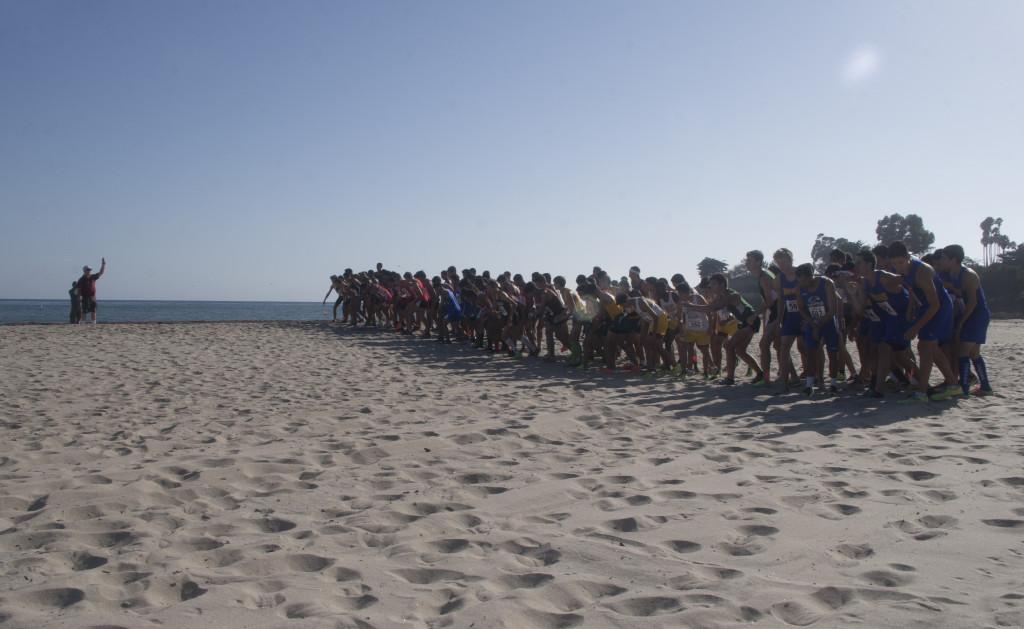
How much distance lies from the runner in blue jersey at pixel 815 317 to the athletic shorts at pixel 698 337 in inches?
72.5

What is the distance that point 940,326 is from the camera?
7336 millimetres

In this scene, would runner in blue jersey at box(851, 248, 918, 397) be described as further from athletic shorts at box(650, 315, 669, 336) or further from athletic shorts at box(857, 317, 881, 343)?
athletic shorts at box(650, 315, 669, 336)

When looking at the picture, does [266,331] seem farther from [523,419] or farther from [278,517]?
[278,517]

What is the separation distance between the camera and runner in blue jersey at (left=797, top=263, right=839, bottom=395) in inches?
318

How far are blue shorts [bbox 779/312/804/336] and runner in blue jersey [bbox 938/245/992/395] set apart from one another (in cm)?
162

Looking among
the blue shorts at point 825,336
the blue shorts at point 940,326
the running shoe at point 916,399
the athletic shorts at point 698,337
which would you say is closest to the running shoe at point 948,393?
the running shoe at point 916,399

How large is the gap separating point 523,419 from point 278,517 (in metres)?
3.05

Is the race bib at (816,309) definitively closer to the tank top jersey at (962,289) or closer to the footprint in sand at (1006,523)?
the tank top jersey at (962,289)

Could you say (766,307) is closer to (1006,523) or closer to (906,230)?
(1006,523)

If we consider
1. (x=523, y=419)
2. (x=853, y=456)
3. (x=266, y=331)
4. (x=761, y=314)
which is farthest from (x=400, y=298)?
(x=853, y=456)

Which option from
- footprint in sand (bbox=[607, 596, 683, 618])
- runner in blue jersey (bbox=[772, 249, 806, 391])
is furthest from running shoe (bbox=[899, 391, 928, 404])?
footprint in sand (bbox=[607, 596, 683, 618])

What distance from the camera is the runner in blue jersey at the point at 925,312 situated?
23.9ft

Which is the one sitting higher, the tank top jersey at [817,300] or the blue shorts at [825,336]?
the tank top jersey at [817,300]

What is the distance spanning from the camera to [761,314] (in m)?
9.66
